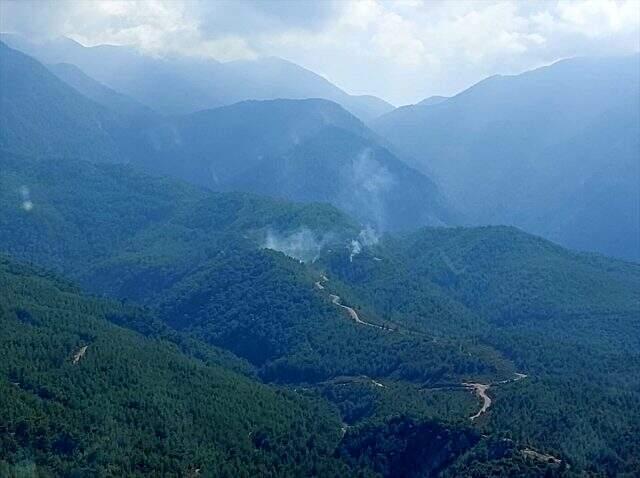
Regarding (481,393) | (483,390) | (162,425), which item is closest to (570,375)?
(483,390)

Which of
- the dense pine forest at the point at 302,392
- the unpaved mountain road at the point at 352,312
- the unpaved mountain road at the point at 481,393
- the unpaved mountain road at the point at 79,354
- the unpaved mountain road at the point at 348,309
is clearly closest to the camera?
the dense pine forest at the point at 302,392

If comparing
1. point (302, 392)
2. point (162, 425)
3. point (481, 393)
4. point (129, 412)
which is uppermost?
point (481, 393)

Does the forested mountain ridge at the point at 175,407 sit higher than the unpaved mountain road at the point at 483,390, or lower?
lower

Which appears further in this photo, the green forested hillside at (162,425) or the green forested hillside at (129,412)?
the green forested hillside at (162,425)

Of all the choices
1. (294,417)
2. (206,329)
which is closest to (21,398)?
(294,417)

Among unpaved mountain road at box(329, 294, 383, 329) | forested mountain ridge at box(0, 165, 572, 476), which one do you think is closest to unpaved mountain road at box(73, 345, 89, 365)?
forested mountain ridge at box(0, 165, 572, 476)

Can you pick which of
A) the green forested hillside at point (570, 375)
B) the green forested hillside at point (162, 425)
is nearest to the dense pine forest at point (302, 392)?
the green forested hillside at point (162, 425)

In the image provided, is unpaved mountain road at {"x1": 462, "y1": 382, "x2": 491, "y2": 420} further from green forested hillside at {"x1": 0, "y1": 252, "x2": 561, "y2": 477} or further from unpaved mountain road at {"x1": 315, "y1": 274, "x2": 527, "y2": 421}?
green forested hillside at {"x1": 0, "y1": 252, "x2": 561, "y2": 477}

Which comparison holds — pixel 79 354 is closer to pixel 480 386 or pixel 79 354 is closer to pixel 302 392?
pixel 302 392

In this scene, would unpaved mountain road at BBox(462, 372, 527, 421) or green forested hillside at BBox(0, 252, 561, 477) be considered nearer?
green forested hillside at BBox(0, 252, 561, 477)

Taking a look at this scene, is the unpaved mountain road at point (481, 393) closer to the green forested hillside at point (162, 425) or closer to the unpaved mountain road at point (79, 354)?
the green forested hillside at point (162, 425)

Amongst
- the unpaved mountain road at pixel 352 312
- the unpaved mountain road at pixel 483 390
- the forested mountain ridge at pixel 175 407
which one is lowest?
the unpaved mountain road at pixel 352 312
